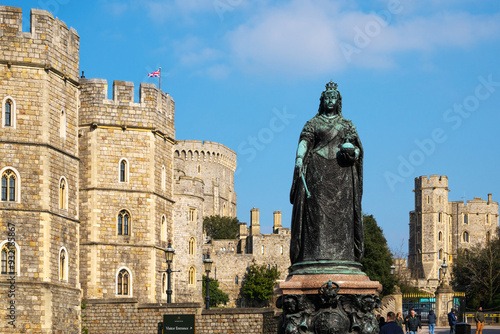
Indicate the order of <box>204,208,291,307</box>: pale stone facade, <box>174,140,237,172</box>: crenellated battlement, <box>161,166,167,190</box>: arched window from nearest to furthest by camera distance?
<box>161,166,167,190</box>: arched window → <box>204,208,291,307</box>: pale stone facade → <box>174,140,237,172</box>: crenellated battlement

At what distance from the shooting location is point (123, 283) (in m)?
42.3

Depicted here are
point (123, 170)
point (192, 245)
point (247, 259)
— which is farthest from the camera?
point (247, 259)

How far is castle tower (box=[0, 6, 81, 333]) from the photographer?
34.9 m

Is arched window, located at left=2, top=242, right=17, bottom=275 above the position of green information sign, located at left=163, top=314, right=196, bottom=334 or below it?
above

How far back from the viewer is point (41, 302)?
35.1 metres

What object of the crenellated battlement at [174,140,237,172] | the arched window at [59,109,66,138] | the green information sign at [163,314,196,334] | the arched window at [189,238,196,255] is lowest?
the green information sign at [163,314,196,334]

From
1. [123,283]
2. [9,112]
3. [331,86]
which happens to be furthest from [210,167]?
[331,86]

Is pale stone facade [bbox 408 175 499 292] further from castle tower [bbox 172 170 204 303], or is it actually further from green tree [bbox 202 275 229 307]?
castle tower [bbox 172 170 204 303]

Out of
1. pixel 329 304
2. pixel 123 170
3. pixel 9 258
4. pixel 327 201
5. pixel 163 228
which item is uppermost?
pixel 123 170

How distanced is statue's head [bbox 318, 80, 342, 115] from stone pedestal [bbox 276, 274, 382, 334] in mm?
2333

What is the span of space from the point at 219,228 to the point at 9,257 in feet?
263

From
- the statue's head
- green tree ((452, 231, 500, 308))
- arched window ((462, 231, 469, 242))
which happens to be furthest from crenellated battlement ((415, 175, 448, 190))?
the statue's head

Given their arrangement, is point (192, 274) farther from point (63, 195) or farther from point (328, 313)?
point (328, 313)

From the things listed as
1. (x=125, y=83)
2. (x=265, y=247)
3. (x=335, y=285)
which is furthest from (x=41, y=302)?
(x=265, y=247)
